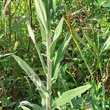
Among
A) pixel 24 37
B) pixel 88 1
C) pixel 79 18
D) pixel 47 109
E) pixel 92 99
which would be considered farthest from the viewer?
pixel 24 37

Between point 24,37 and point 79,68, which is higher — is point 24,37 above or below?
above

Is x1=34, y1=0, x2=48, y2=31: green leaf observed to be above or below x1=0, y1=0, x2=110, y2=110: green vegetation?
above

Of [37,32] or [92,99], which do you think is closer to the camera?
[92,99]

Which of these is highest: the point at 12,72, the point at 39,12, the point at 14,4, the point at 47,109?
the point at 39,12

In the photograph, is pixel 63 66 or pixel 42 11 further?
pixel 63 66

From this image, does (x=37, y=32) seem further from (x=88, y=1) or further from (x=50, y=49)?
(x=50, y=49)

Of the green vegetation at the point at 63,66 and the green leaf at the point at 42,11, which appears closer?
the green leaf at the point at 42,11

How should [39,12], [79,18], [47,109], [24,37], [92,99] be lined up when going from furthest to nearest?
[24,37] → [79,18] → [92,99] → [47,109] → [39,12]

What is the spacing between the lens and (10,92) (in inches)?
80.4

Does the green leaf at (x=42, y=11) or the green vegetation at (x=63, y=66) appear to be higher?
the green leaf at (x=42, y=11)

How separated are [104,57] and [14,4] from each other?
1281 mm

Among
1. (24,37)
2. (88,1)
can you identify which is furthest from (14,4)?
(88,1)

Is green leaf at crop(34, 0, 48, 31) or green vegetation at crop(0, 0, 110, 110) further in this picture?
green vegetation at crop(0, 0, 110, 110)

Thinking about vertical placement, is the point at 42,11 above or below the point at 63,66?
above
